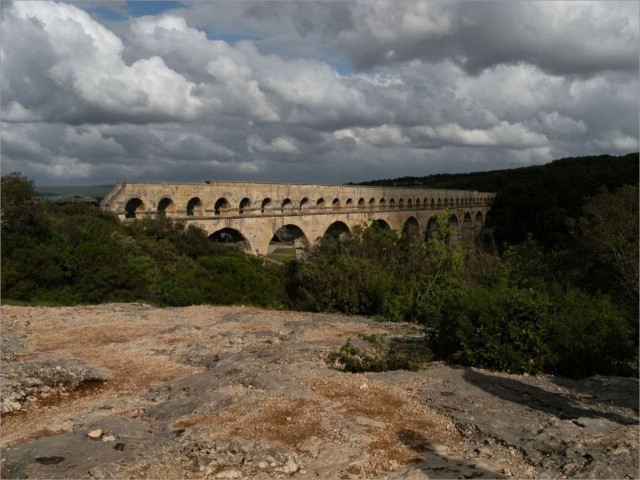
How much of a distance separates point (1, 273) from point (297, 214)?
16516mm

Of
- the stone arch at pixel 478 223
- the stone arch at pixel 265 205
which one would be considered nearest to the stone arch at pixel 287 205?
the stone arch at pixel 265 205

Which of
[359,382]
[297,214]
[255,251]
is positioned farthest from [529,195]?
[359,382]

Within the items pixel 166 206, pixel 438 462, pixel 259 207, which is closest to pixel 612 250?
pixel 438 462

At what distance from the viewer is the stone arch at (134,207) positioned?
2164 centimetres

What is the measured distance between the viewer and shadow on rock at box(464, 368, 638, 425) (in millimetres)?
5598

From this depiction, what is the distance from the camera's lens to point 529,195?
164 ft

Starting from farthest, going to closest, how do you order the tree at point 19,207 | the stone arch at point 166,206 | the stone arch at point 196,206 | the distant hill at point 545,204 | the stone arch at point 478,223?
the stone arch at point 478,223
the distant hill at point 545,204
the stone arch at point 196,206
the stone arch at point 166,206
the tree at point 19,207

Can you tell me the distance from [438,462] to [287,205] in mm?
25106

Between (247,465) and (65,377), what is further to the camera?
(65,377)

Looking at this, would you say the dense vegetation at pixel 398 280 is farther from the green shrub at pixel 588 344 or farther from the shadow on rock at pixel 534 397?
the shadow on rock at pixel 534 397

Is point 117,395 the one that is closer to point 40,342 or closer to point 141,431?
point 141,431

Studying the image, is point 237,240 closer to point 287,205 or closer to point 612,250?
point 287,205

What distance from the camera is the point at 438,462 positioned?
4.44 meters

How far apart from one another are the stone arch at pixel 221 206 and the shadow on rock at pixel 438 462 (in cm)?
2032
